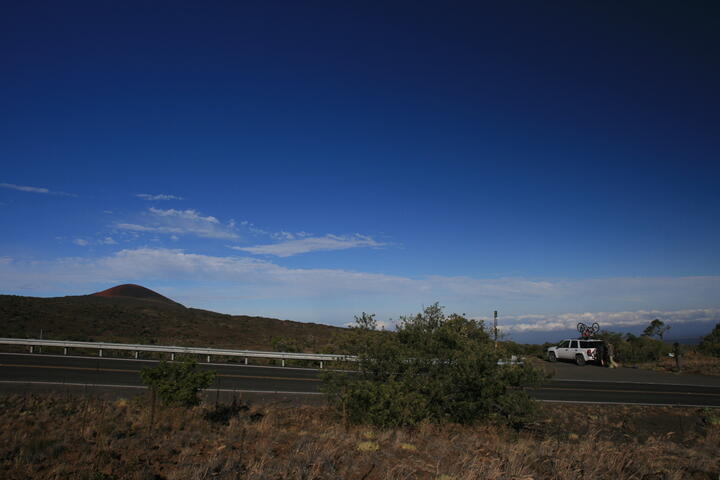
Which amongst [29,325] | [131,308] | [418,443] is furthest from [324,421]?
[131,308]

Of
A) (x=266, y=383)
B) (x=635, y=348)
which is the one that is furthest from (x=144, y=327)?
(x=635, y=348)

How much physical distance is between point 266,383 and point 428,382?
9.37m

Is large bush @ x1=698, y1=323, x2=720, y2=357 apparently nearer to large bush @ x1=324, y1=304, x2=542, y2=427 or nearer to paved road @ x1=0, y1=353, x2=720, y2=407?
paved road @ x1=0, y1=353, x2=720, y2=407

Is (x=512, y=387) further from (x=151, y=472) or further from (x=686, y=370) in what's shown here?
(x=686, y=370)

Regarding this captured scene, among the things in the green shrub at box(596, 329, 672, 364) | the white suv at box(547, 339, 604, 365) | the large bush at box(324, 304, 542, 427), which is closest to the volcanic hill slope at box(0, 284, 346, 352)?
the white suv at box(547, 339, 604, 365)

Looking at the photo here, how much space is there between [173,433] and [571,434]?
10.2m

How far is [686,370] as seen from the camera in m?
29.8

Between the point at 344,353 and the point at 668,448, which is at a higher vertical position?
the point at 344,353

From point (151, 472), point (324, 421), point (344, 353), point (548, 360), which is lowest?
point (548, 360)

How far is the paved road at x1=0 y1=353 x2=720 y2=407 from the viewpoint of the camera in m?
14.8

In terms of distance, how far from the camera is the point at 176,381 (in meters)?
10.4

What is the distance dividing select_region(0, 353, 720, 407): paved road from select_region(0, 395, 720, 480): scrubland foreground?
9.25 feet

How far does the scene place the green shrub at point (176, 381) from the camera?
33.3 feet

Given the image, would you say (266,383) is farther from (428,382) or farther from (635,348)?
(635,348)
